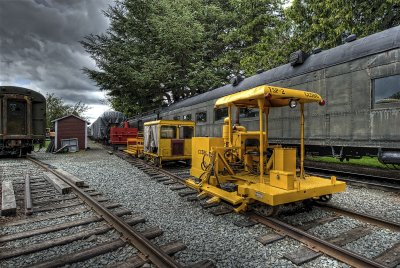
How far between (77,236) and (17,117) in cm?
1438

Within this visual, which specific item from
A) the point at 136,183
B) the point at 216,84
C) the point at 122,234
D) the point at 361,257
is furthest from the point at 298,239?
the point at 216,84

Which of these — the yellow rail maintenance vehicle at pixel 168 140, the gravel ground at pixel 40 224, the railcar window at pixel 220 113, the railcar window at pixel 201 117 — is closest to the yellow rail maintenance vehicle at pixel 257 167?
the gravel ground at pixel 40 224

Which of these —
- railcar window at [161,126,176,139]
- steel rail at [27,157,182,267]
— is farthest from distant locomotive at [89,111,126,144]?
steel rail at [27,157,182,267]

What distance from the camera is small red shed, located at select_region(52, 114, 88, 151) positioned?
2023 cm

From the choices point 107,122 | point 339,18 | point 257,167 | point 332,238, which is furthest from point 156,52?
point 332,238

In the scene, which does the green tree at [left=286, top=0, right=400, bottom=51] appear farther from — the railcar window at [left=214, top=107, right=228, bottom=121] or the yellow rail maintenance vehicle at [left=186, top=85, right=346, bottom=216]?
the yellow rail maintenance vehicle at [left=186, top=85, right=346, bottom=216]

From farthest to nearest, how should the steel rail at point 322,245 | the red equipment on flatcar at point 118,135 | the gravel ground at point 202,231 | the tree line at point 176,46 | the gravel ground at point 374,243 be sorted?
the tree line at point 176,46 < the red equipment on flatcar at point 118,135 < the gravel ground at point 374,243 < the gravel ground at point 202,231 < the steel rail at point 322,245

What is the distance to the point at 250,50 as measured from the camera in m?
23.5

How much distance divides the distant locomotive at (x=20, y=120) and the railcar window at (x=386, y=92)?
641 inches

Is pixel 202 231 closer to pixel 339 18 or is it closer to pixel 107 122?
pixel 339 18

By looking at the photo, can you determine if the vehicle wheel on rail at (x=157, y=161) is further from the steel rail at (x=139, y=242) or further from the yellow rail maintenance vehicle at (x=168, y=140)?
the steel rail at (x=139, y=242)

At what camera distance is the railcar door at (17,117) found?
15.1 m

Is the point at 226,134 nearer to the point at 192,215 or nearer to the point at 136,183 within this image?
the point at 192,215

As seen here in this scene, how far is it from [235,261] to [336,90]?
6.38 m
